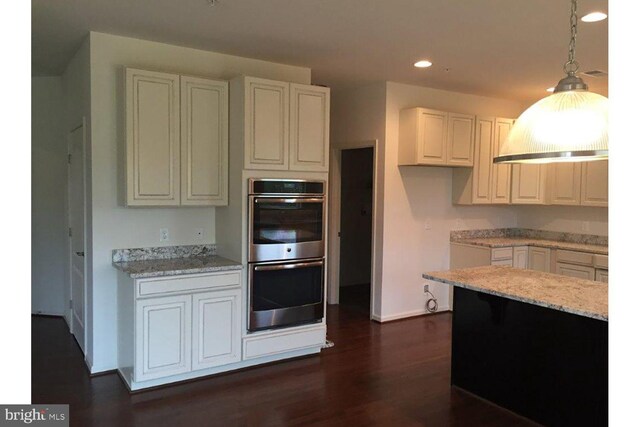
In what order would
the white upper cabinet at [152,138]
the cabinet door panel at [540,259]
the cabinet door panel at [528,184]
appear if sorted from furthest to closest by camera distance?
1. the cabinet door panel at [528,184]
2. the cabinet door panel at [540,259]
3. the white upper cabinet at [152,138]

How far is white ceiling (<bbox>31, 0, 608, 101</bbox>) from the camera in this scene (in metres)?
3.07

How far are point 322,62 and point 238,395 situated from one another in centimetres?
289

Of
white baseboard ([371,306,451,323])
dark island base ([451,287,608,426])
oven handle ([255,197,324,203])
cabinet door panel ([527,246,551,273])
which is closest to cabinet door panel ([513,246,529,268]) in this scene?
cabinet door panel ([527,246,551,273])

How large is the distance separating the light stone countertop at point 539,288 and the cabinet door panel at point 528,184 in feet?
8.54

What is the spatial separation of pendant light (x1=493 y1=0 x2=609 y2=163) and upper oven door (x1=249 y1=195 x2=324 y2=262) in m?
1.96

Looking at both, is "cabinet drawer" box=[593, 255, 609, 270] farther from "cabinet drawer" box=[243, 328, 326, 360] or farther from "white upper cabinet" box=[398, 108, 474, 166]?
"cabinet drawer" box=[243, 328, 326, 360]

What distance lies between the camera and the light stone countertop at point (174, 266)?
3430 millimetres

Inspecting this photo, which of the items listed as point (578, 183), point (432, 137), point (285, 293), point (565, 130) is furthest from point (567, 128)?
point (578, 183)

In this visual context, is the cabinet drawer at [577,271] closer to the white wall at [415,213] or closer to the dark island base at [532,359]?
the white wall at [415,213]

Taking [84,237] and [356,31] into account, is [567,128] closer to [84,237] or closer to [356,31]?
[356,31]

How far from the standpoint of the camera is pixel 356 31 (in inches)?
140

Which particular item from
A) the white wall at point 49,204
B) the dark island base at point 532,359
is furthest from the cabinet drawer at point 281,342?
the white wall at point 49,204

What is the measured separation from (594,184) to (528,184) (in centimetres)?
74

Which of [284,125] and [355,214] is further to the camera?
[355,214]
